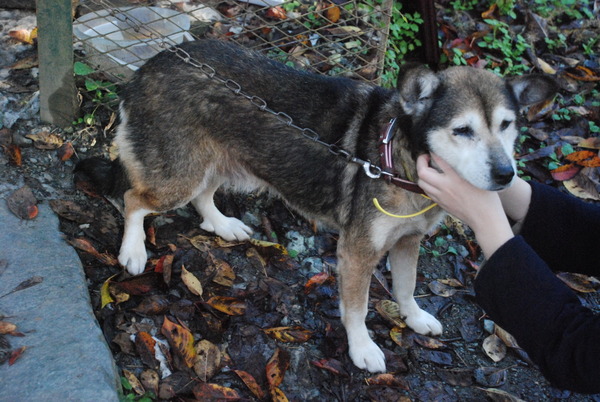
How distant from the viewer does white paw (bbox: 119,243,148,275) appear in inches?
138

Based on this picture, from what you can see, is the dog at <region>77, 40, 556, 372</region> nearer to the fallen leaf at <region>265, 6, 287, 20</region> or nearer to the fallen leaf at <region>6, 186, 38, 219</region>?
the fallen leaf at <region>6, 186, 38, 219</region>

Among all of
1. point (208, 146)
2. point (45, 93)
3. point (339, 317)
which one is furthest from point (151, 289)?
point (45, 93)

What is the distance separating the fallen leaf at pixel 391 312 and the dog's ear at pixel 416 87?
1.38 m

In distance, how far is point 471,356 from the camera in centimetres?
356

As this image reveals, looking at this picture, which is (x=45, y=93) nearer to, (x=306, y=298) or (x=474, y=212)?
(x=306, y=298)

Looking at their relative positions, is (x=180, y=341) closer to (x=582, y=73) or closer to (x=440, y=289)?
(x=440, y=289)

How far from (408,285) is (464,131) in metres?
1.22

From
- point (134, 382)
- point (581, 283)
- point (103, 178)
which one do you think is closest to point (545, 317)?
point (134, 382)

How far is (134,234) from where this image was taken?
362 cm

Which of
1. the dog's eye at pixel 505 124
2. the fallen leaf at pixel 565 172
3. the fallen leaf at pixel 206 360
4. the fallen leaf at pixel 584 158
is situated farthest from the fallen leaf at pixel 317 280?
the fallen leaf at pixel 584 158

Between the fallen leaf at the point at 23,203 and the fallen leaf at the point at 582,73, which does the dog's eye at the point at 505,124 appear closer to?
the fallen leaf at the point at 23,203

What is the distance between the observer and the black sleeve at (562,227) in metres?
2.85

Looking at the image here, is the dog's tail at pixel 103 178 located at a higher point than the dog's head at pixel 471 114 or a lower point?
lower

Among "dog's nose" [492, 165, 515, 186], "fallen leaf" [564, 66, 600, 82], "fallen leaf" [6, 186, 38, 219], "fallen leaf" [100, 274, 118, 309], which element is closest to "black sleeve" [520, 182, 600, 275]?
"dog's nose" [492, 165, 515, 186]
